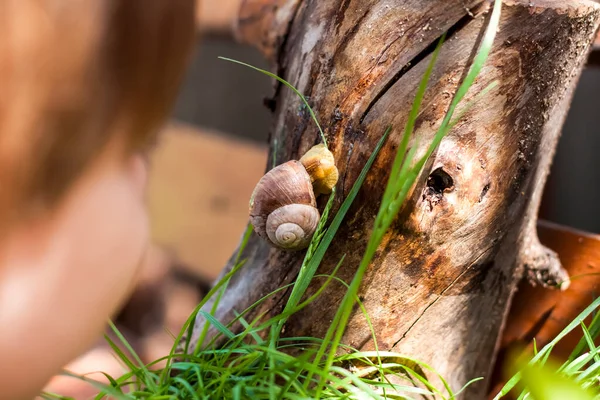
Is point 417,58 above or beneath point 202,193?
above

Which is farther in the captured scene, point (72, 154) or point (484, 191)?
point (484, 191)

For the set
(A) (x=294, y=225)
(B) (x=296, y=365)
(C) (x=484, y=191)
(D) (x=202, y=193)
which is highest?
(C) (x=484, y=191)

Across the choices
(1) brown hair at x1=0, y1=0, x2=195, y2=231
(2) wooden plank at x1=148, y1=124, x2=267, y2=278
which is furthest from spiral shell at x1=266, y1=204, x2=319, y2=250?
(2) wooden plank at x1=148, y1=124, x2=267, y2=278

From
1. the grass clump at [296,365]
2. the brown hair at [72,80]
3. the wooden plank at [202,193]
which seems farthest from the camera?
the wooden plank at [202,193]

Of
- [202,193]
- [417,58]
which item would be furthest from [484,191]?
[202,193]

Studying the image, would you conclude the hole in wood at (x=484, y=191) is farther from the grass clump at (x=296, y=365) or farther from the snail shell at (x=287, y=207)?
the snail shell at (x=287, y=207)

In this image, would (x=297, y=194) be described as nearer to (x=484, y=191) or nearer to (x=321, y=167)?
(x=321, y=167)

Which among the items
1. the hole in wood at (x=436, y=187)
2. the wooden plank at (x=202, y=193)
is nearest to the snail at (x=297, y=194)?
the hole in wood at (x=436, y=187)
